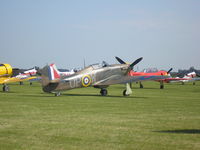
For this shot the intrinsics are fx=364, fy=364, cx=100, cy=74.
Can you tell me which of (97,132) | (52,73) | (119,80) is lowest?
(97,132)

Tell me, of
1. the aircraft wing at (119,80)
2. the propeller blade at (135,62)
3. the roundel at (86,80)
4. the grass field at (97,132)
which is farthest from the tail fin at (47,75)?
the grass field at (97,132)

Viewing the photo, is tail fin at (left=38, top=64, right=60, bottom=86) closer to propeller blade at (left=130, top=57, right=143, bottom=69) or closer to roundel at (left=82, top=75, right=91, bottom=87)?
roundel at (left=82, top=75, right=91, bottom=87)

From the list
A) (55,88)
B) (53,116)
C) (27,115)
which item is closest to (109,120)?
(53,116)

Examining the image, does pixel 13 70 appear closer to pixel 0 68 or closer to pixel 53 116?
pixel 0 68

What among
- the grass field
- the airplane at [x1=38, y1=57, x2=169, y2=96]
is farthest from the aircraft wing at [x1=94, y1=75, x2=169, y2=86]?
the grass field

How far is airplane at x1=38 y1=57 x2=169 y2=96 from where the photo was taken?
2064 centimetres

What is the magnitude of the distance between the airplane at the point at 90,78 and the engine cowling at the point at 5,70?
9.39 meters

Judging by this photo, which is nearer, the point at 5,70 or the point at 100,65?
the point at 100,65

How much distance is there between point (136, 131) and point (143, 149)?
1994mm

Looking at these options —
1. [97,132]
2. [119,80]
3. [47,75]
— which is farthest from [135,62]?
[97,132]

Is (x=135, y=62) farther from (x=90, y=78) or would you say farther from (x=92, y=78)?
(x=90, y=78)

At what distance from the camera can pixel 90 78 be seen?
75.8ft

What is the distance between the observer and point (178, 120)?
433 inches

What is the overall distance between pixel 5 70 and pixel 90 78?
32.9 ft
